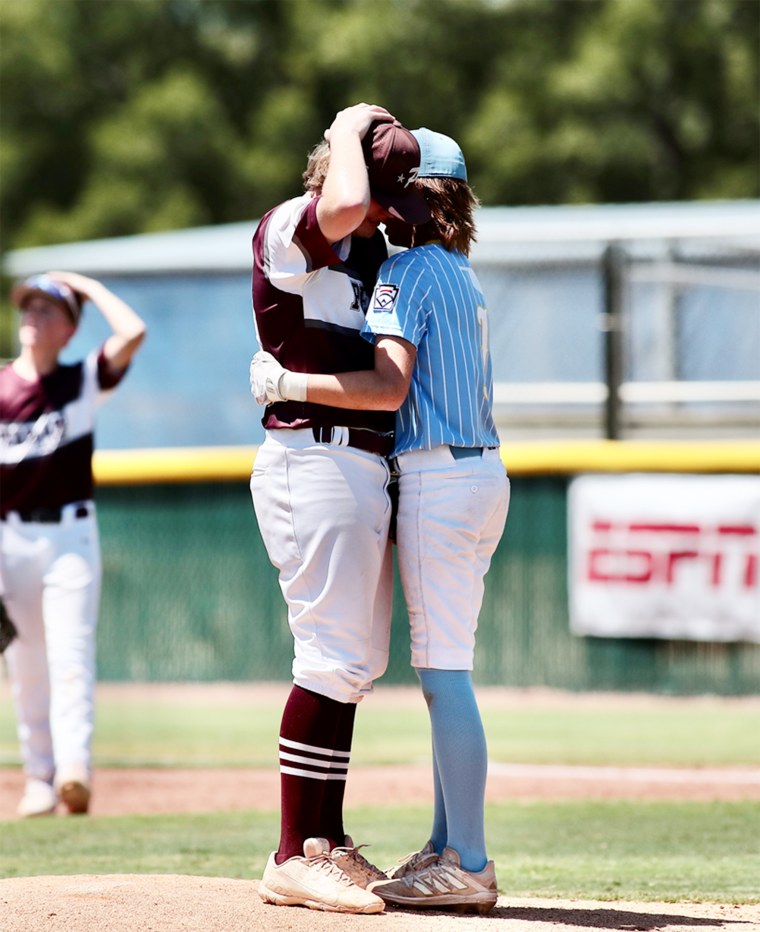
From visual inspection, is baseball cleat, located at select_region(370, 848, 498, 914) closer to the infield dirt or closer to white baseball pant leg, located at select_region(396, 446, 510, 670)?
the infield dirt

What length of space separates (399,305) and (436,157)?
42 cm

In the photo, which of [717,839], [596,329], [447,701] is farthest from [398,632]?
[447,701]

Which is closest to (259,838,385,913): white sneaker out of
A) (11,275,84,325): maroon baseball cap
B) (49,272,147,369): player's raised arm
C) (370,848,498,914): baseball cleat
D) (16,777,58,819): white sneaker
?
(370,848,498,914): baseball cleat

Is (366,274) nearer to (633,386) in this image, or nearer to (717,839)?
(717,839)

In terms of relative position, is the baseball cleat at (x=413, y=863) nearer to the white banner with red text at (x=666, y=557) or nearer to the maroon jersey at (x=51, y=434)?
the maroon jersey at (x=51, y=434)

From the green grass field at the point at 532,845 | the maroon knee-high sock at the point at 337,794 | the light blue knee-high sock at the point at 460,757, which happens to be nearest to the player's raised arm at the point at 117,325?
the green grass field at the point at 532,845

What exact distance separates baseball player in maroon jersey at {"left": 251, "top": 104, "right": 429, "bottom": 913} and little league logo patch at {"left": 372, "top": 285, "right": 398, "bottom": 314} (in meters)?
0.08

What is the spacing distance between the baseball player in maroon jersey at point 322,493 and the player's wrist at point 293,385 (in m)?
0.07

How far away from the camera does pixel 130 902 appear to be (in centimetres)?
397

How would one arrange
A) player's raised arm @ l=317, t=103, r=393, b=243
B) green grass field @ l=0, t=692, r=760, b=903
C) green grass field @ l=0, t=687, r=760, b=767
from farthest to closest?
1. green grass field @ l=0, t=687, r=760, b=767
2. green grass field @ l=0, t=692, r=760, b=903
3. player's raised arm @ l=317, t=103, r=393, b=243

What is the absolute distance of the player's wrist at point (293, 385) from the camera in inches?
155

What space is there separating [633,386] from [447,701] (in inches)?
284

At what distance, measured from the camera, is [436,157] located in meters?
4.14

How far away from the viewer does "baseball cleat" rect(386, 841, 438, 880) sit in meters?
4.14
